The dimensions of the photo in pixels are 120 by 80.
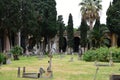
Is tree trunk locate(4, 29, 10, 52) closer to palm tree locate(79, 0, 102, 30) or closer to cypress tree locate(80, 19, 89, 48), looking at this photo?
palm tree locate(79, 0, 102, 30)

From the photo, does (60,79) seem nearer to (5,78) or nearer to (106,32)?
(5,78)

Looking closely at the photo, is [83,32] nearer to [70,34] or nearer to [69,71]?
[70,34]

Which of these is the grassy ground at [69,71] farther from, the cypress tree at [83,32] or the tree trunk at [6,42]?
the cypress tree at [83,32]

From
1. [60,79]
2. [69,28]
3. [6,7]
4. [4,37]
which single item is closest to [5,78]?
[60,79]

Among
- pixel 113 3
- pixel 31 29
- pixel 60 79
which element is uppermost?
pixel 113 3

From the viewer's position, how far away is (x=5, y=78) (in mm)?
21359

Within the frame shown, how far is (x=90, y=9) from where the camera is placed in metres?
75.8

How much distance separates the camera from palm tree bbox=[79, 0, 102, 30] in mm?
75562

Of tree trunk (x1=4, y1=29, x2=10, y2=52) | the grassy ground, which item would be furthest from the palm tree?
the grassy ground

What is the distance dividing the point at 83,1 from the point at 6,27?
23697 mm

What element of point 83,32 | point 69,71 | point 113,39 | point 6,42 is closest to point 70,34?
point 83,32

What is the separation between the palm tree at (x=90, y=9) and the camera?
248ft

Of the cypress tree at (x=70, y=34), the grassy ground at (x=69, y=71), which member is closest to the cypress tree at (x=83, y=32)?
the cypress tree at (x=70, y=34)

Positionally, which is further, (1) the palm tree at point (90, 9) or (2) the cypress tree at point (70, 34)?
(2) the cypress tree at point (70, 34)
